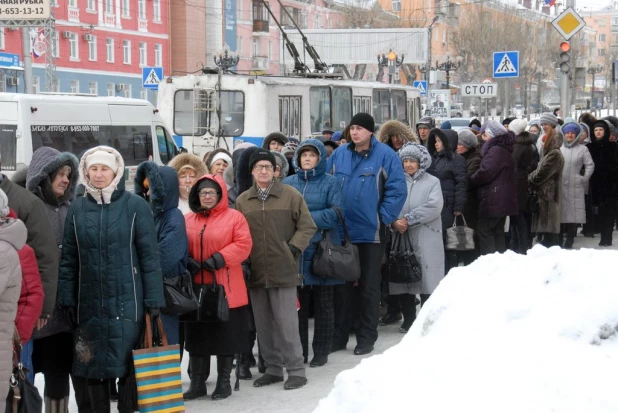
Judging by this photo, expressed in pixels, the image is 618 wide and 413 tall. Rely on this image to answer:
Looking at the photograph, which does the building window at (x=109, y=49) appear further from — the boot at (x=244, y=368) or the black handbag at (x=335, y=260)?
the boot at (x=244, y=368)

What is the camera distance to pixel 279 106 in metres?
21.6

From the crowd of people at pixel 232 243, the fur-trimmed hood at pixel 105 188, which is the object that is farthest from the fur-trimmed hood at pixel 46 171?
the fur-trimmed hood at pixel 105 188

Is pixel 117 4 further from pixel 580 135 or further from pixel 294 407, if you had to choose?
pixel 294 407

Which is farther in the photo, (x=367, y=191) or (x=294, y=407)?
(x=367, y=191)

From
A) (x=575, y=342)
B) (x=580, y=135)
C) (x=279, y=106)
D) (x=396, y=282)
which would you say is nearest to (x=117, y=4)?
(x=279, y=106)

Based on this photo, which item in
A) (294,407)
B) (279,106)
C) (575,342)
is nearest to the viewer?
(575,342)

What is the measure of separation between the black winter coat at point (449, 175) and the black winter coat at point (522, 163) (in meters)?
2.63

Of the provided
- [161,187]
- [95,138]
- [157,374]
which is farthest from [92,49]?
[157,374]

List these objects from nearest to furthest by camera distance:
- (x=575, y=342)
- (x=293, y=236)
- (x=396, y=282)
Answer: (x=575, y=342) < (x=293, y=236) < (x=396, y=282)

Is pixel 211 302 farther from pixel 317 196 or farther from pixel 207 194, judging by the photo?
pixel 317 196

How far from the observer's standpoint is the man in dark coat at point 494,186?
11.3 m

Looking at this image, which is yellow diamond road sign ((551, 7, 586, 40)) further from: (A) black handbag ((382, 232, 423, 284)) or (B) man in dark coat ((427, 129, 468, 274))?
(A) black handbag ((382, 232, 423, 284))

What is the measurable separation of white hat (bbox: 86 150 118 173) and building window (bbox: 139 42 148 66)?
52.2 metres

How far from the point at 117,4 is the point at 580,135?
43948 mm
